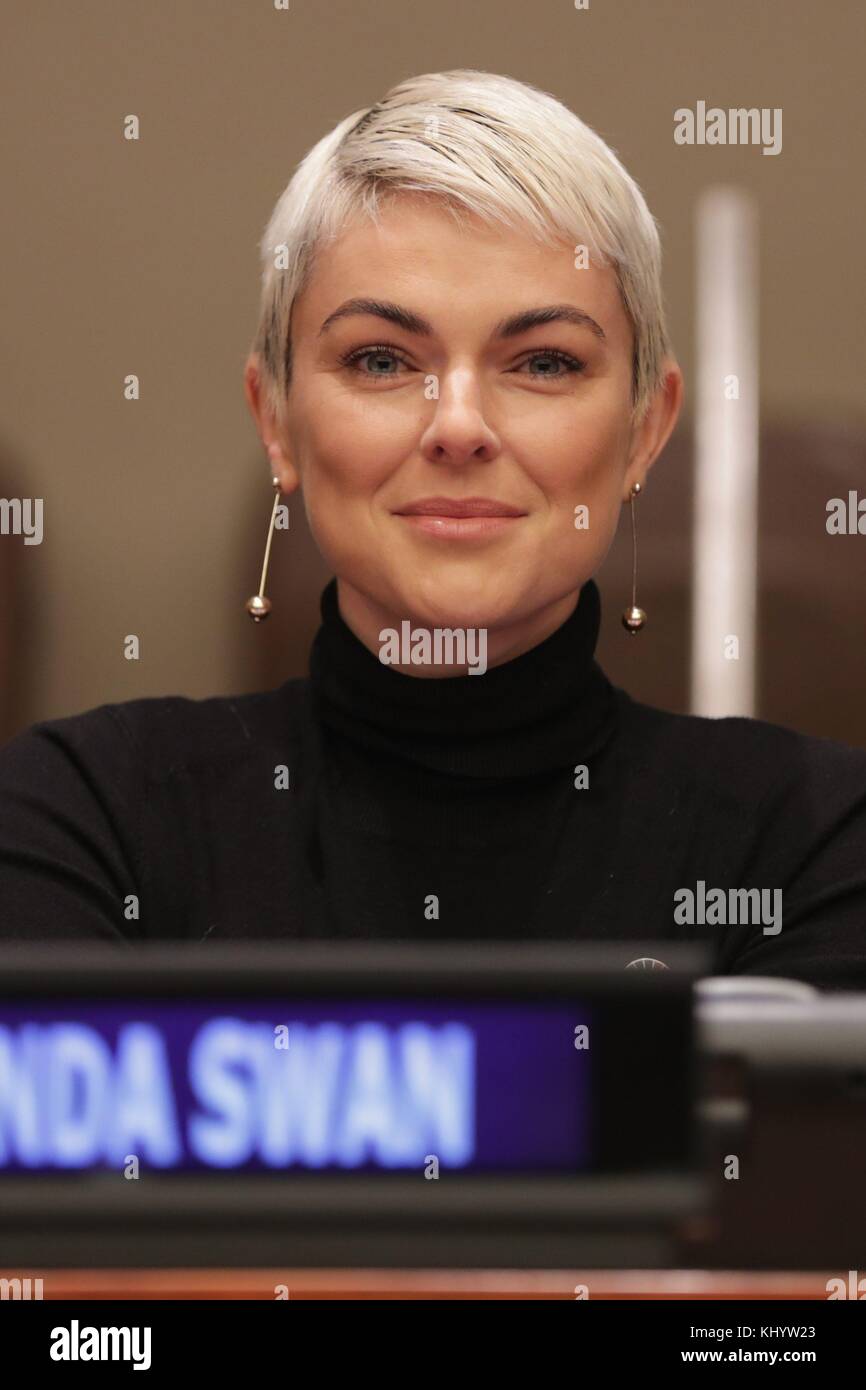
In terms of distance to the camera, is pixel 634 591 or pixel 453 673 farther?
pixel 634 591

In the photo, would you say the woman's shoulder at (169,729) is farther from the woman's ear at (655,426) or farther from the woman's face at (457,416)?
the woman's ear at (655,426)

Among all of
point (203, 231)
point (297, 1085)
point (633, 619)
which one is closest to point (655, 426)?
point (633, 619)

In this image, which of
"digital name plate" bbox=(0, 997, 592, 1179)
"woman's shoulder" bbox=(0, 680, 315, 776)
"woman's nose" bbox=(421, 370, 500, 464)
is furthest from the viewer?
"woman's shoulder" bbox=(0, 680, 315, 776)

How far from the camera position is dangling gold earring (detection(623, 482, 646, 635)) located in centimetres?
110

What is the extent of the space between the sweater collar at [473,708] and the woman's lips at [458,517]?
114 millimetres

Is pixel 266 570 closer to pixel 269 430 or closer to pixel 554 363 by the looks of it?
pixel 269 430

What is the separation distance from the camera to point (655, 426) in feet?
3.65

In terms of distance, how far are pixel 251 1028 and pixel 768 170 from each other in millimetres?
1007

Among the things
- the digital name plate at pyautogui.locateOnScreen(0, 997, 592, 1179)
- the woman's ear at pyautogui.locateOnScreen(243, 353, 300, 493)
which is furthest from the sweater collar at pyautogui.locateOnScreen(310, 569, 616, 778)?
the digital name plate at pyautogui.locateOnScreen(0, 997, 592, 1179)

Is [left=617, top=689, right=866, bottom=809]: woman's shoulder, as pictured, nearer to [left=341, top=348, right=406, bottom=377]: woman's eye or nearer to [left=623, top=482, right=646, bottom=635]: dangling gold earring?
[left=623, top=482, right=646, bottom=635]: dangling gold earring

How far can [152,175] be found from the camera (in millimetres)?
1200

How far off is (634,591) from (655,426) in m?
0.16

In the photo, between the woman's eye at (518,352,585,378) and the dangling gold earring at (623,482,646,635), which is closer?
the woman's eye at (518,352,585,378)

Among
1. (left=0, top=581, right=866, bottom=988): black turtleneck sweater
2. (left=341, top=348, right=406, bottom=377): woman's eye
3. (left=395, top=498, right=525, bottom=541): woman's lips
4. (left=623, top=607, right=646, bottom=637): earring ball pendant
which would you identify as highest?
(left=341, top=348, right=406, bottom=377): woman's eye
